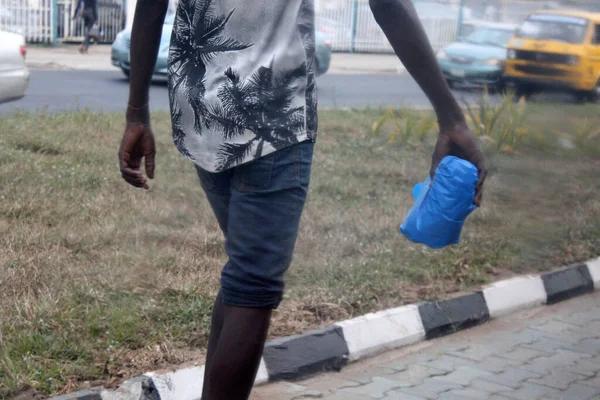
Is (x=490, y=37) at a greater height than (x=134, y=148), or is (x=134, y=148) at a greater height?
(x=490, y=37)

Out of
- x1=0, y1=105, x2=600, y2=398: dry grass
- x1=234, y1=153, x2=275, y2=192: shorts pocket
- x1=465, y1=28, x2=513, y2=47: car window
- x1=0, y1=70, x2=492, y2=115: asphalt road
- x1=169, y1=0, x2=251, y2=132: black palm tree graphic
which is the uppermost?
x1=465, y1=28, x2=513, y2=47: car window

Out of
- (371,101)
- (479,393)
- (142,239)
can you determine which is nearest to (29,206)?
(142,239)

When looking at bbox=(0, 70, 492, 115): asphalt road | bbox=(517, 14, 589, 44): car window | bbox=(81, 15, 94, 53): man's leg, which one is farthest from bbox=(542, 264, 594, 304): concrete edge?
bbox=(81, 15, 94, 53): man's leg

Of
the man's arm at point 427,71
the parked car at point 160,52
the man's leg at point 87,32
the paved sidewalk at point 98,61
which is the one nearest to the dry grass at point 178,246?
the man's arm at point 427,71

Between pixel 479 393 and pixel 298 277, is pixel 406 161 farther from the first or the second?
pixel 479 393

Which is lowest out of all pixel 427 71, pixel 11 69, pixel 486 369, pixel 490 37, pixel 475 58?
pixel 486 369

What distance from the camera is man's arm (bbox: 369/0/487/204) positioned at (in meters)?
2.21

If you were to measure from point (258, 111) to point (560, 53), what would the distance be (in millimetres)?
4361

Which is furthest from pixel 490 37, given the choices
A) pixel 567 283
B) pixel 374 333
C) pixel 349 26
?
pixel 349 26

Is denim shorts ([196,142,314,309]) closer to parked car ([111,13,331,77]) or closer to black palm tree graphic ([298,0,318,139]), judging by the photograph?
black palm tree graphic ([298,0,318,139])

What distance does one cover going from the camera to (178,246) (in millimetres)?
4340

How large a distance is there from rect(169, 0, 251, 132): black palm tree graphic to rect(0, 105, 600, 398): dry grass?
1.20 meters

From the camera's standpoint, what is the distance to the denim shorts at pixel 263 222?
6.91ft

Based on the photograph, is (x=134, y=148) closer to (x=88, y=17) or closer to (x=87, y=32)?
(x=87, y=32)
